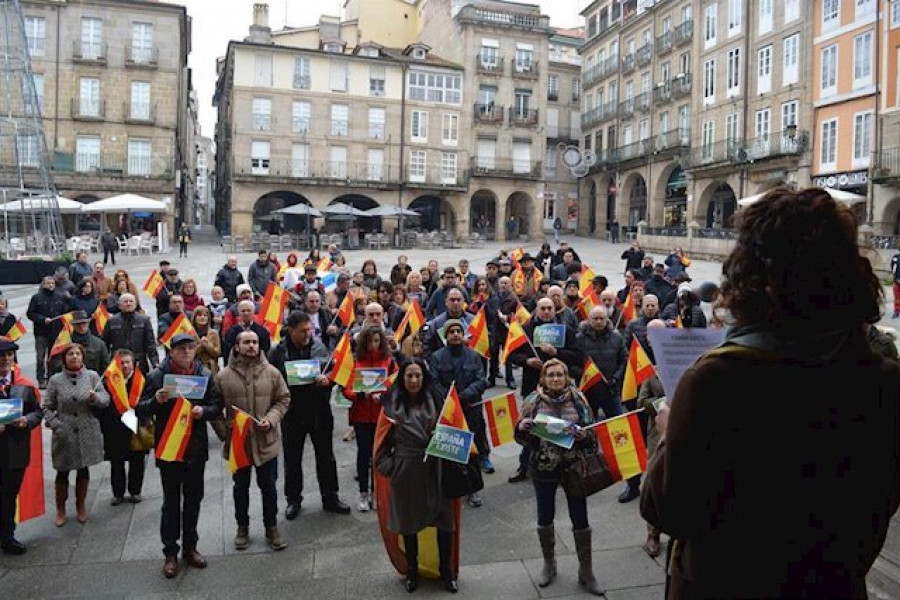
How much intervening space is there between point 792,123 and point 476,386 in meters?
31.2

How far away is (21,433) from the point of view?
19.6ft

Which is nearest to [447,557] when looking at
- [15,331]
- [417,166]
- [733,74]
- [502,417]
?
[502,417]

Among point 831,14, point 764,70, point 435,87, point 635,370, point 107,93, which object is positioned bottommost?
point 635,370

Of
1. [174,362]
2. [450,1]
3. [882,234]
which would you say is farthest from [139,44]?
[174,362]

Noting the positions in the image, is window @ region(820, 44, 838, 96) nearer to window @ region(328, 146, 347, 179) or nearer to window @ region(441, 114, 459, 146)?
window @ region(441, 114, 459, 146)

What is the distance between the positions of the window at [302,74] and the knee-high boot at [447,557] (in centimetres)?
4215

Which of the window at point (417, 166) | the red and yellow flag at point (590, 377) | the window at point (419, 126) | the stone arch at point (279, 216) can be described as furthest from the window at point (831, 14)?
the red and yellow flag at point (590, 377)

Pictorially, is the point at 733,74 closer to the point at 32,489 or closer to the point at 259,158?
the point at 259,158

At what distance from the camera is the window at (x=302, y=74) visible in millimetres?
43669

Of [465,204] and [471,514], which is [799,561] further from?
[465,204]

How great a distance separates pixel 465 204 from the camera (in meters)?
47.3

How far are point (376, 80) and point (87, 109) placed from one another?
16671 millimetres

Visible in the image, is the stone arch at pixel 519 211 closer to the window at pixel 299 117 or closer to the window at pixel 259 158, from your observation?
the window at pixel 299 117

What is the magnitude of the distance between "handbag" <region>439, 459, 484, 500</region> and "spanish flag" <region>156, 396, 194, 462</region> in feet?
6.74
